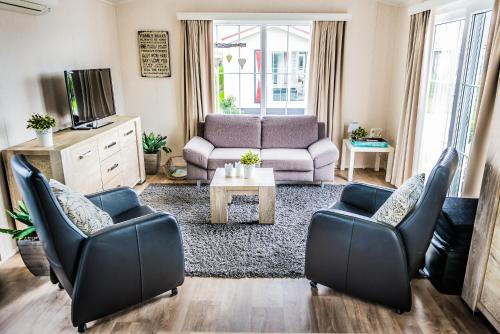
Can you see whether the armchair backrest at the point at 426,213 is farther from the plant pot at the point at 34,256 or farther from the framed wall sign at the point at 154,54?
the framed wall sign at the point at 154,54

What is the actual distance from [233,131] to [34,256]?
2824 mm

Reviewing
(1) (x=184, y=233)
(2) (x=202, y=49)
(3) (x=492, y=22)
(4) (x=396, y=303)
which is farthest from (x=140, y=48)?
(4) (x=396, y=303)

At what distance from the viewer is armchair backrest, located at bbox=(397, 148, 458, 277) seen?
1.98 meters

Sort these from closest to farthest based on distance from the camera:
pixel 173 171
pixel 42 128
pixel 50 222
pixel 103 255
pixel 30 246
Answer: pixel 50 222, pixel 103 255, pixel 30 246, pixel 42 128, pixel 173 171

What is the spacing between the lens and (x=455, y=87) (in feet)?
10.9

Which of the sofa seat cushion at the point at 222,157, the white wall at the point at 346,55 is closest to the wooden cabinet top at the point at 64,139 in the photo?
the sofa seat cushion at the point at 222,157

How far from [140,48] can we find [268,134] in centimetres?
211

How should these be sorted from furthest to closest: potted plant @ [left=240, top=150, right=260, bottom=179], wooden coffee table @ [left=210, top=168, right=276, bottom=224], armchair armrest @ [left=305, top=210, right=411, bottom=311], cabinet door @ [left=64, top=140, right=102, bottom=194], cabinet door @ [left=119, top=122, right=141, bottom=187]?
cabinet door @ [left=119, top=122, right=141, bottom=187]
potted plant @ [left=240, top=150, right=260, bottom=179]
wooden coffee table @ [left=210, top=168, right=276, bottom=224]
cabinet door @ [left=64, top=140, right=102, bottom=194]
armchair armrest @ [left=305, top=210, right=411, bottom=311]

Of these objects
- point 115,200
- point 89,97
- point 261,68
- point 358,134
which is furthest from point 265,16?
point 115,200

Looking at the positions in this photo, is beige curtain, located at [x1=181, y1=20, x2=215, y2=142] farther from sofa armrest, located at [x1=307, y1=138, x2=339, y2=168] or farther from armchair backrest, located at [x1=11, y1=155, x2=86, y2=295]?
armchair backrest, located at [x1=11, y1=155, x2=86, y2=295]

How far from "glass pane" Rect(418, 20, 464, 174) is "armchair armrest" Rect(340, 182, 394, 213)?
50.7 inches

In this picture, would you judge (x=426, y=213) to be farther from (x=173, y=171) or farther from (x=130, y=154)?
(x=173, y=171)

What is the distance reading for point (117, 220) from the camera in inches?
103

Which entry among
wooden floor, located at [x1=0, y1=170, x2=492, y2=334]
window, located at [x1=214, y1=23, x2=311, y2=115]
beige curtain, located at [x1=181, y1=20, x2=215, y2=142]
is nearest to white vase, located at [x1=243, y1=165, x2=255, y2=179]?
wooden floor, located at [x1=0, y1=170, x2=492, y2=334]
